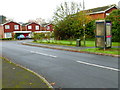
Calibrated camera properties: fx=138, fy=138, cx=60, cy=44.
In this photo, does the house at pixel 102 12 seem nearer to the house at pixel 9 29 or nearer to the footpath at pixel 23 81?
the footpath at pixel 23 81

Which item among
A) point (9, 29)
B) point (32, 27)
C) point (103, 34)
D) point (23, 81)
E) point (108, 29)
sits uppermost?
point (32, 27)

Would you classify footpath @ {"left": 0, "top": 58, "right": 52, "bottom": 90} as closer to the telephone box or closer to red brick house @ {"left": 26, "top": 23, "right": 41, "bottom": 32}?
the telephone box

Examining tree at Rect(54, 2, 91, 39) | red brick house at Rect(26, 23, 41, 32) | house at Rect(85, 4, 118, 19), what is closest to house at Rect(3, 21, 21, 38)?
red brick house at Rect(26, 23, 41, 32)

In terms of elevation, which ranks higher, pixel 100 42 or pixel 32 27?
pixel 32 27

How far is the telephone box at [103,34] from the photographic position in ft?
44.9

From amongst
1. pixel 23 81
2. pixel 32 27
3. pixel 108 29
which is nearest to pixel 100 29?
pixel 108 29

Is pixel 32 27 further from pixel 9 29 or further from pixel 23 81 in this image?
pixel 23 81

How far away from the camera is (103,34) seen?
13812 mm

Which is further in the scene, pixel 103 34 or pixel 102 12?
pixel 102 12

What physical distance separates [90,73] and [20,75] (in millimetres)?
3499

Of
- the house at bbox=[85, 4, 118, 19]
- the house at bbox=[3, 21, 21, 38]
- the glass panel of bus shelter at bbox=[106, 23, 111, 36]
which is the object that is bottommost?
the glass panel of bus shelter at bbox=[106, 23, 111, 36]

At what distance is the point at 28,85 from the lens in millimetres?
5414

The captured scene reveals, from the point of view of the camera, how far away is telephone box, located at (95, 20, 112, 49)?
44.9 feet

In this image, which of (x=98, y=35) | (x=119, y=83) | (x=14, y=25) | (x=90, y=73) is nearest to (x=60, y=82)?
(x=90, y=73)
